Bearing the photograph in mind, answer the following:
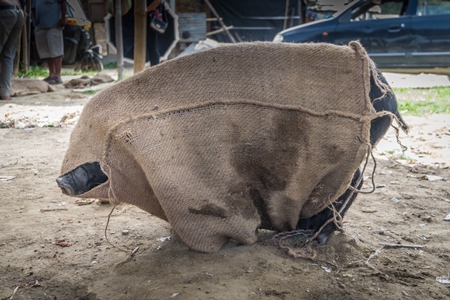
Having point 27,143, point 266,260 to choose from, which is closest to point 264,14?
point 27,143

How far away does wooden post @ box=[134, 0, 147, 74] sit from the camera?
6.55 m

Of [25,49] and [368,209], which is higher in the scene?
[368,209]

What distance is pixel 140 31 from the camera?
675 centimetres

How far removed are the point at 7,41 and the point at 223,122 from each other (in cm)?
626

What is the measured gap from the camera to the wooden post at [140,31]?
655 centimetres

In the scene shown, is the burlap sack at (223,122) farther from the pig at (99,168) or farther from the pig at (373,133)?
the pig at (373,133)

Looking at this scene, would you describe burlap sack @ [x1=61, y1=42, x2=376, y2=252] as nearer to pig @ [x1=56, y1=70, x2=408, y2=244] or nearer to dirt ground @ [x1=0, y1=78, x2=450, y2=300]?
pig @ [x1=56, y1=70, x2=408, y2=244]

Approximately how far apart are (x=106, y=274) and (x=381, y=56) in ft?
26.7

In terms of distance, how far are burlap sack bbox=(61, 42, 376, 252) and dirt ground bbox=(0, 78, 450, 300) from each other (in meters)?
0.32

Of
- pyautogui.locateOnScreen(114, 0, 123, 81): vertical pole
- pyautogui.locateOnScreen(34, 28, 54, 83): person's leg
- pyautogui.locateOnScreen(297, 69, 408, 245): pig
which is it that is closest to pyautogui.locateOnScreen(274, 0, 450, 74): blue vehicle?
pyautogui.locateOnScreen(114, 0, 123, 81): vertical pole

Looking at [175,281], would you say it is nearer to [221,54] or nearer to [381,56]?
[221,54]

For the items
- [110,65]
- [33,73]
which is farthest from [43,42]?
[110,65]

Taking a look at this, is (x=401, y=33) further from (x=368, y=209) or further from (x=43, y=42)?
(x=368, y=209)

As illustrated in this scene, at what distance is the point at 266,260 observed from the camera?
2.35 metres
